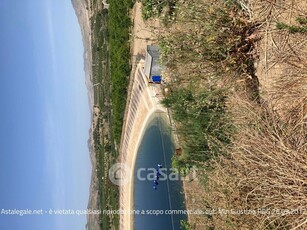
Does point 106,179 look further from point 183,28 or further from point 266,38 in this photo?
point 266,38

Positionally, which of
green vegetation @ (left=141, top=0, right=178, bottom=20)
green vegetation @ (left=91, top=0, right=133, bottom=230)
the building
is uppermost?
green vegetation @ (left=141, top=0, right=178, bottom=20)

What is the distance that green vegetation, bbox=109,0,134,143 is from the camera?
23.5 m

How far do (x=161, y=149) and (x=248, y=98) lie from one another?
286 inches

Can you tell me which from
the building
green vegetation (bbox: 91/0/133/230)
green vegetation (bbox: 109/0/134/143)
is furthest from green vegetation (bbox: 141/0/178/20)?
green vegetation (bbox: 91/0/133/230)

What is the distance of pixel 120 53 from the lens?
23.9 meters

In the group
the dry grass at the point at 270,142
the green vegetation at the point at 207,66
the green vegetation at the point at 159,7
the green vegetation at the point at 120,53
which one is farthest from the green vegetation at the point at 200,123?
the green vegetation at the point at 120,53

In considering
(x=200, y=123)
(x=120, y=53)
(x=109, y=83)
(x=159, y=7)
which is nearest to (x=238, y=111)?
(x=200, y=123)

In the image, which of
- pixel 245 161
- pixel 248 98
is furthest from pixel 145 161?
pixel 245 161

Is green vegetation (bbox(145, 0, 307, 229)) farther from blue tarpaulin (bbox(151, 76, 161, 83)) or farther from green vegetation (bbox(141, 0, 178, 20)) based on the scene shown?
blue tarpaulin (bbox(151, 76, 161, 83))

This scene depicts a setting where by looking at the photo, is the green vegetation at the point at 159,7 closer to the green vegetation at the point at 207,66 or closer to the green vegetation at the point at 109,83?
the green vegetation at the point at 207,66

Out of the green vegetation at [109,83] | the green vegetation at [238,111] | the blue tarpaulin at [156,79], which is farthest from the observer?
the green vegetation at [109,83]

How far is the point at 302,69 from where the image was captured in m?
7.75

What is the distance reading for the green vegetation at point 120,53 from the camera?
23.5 metres

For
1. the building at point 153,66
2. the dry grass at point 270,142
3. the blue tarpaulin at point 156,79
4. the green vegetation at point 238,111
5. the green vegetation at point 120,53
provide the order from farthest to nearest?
the green vegetation at point 120,53
the blue tarpaulin at point 156,79
the building at point 153,66
the green vegetation at point 238,111
the dry grass at point 270,142
